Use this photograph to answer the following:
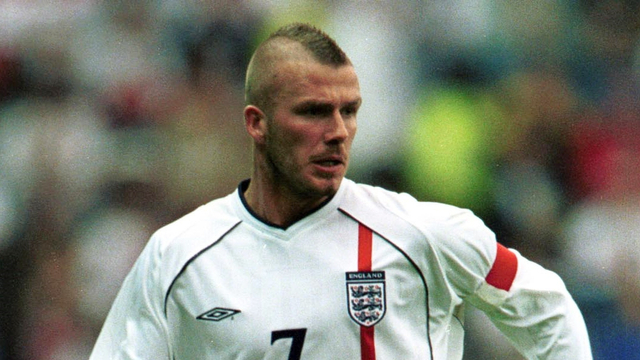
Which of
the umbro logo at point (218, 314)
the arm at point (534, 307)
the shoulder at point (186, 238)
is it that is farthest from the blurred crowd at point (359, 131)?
the umbro logo at point (218, 314)

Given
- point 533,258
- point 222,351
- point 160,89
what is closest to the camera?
point 222,351

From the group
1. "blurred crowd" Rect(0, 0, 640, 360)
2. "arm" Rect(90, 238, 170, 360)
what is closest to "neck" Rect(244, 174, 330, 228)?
"arm" Rect(90, 238, 170, 360)

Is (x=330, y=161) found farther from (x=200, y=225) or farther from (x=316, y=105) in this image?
(x=200, y=225)

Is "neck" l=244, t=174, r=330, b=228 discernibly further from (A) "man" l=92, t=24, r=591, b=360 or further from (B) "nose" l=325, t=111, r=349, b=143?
(B) "nose" l=325, t=111, r=349, b=143

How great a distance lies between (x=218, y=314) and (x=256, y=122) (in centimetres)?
71

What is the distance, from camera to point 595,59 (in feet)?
25.9

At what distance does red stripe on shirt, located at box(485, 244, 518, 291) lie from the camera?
3750 millimetres

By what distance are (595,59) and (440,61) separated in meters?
1.20

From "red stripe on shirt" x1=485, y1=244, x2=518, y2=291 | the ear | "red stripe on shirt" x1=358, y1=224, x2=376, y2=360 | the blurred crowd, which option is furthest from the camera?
the blurred crowd

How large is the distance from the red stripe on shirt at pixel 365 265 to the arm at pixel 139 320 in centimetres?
72

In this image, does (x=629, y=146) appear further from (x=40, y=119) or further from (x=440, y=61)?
(x=40, y=119)

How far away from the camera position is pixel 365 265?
373 centimetres

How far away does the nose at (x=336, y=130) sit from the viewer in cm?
365

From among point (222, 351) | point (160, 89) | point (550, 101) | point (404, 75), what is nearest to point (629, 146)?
point (550, 101)
